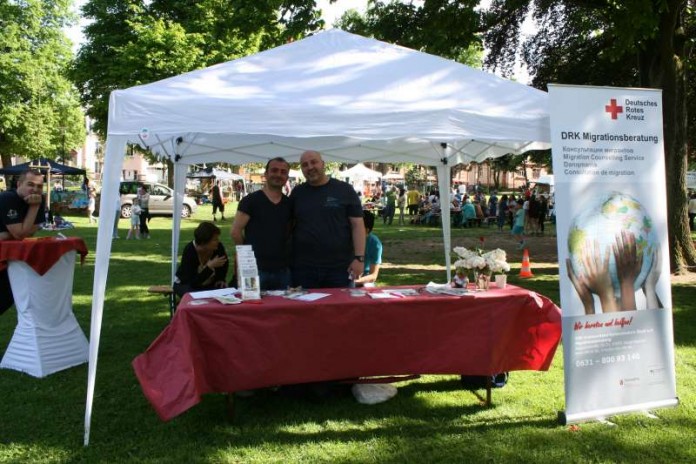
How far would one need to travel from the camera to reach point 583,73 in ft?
44.1

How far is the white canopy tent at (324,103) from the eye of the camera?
3.67 metres

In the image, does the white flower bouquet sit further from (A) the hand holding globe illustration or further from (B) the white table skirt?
(B) the white table skirt

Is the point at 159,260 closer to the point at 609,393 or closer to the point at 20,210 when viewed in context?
the point at 20,210

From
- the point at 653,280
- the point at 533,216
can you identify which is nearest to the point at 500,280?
the point at 653,280

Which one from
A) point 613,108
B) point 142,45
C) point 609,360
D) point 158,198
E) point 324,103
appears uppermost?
point 142,45

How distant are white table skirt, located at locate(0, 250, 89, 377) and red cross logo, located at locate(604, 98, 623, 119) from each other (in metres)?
4.44

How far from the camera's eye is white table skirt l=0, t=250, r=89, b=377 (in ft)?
15.9

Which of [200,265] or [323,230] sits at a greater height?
[323,230]

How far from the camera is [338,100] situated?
4.05 meters

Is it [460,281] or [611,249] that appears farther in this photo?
[460,281]

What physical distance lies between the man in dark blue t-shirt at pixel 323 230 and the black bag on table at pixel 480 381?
118cm

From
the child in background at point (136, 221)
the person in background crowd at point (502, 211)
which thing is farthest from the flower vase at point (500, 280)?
the person in background crowd at point (502, 211)

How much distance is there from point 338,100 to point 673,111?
774 centimetres

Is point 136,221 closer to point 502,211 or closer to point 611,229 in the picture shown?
point 502,211
